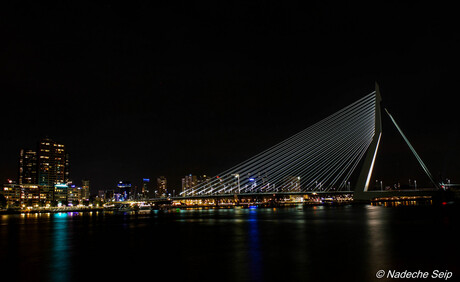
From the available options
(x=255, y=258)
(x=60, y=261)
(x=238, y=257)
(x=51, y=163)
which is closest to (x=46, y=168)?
(x=51, y=163)

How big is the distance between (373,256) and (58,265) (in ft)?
38.9

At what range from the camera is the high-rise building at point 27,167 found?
137500 mm

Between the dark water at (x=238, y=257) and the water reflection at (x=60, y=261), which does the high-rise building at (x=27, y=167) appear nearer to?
the dark water at (x=238, y=257)

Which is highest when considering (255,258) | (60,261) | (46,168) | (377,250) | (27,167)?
(27,167)

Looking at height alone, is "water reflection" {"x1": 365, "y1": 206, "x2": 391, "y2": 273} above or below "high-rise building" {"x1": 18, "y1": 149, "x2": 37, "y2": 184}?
below

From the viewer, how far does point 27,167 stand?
13875 centimetres

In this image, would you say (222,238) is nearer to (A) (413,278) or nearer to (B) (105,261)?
(B) (105,261)

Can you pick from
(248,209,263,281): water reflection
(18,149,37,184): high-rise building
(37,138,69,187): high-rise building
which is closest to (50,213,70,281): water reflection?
(248,209,263,281): water reflection

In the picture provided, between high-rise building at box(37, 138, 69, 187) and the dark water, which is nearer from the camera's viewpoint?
the dark water

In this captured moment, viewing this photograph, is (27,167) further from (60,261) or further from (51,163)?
(60,261)

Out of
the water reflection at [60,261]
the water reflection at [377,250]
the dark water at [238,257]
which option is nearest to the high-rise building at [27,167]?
the dark water at [238,257]

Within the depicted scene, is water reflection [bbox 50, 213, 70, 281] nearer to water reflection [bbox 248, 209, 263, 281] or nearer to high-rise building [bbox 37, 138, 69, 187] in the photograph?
water reflection [bbox 248, 209, 263, 281]

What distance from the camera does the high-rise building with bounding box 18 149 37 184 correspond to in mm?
137500

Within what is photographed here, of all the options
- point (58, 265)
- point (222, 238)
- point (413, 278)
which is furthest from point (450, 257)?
point (58, 265)
